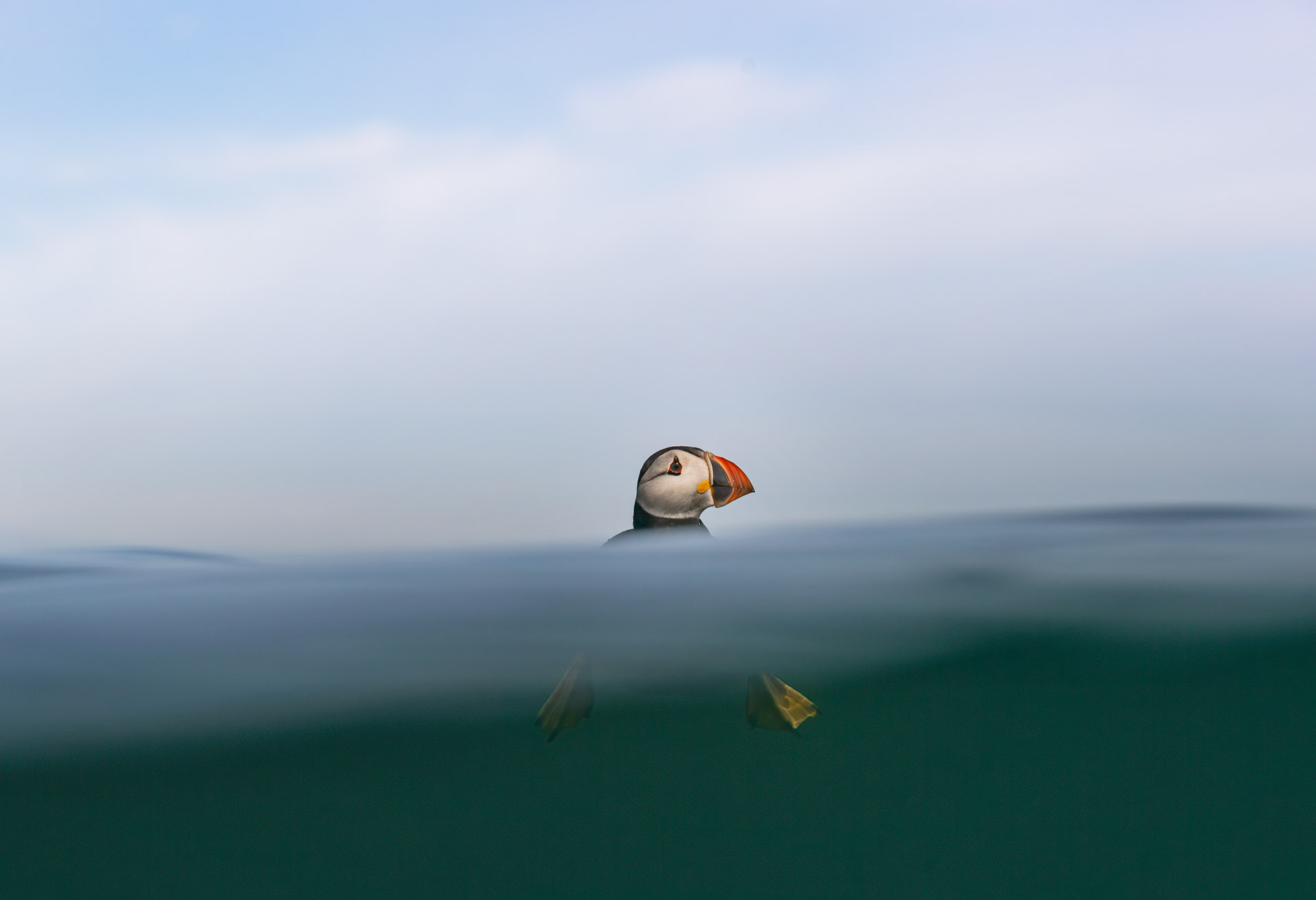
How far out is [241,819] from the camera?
9.66 metres

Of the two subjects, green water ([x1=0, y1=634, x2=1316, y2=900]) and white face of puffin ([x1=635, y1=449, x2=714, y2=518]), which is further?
green water ([x1=0, y1=634, x2=1316, y2=900])

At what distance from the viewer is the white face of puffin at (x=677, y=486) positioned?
18.0ft

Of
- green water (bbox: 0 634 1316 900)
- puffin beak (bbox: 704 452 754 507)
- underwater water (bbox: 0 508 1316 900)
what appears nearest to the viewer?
puffin beak (bbox: 704 452 754 507)

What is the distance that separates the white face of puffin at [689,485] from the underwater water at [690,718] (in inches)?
13.5

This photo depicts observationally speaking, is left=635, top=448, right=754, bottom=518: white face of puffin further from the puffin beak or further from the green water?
the green water

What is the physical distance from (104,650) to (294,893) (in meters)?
5.28

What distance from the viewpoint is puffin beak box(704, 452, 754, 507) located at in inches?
215

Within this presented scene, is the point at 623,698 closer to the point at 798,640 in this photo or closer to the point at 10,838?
the point at 798,640

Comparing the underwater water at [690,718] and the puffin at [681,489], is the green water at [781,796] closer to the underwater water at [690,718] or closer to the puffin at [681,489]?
the underwater water at [690,718]

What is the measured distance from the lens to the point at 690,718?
887cm

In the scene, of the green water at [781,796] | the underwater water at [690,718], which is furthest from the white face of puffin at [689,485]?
the green water at [781,796]

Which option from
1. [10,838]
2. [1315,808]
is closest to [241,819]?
[10,838]

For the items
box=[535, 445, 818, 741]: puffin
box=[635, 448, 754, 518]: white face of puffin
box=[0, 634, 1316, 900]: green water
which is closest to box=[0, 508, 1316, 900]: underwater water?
box=[0, 634, 1316, 900]: green water

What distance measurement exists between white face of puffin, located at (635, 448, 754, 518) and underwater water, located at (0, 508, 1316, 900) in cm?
34
